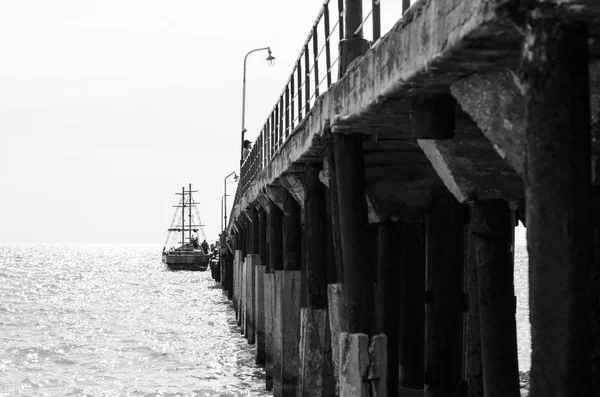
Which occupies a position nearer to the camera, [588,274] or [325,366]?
[588,274]

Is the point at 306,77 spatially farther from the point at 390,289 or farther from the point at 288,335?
the point at 288,335

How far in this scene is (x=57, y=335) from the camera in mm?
30875

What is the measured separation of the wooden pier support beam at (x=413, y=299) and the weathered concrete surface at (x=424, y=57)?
3.06 meters

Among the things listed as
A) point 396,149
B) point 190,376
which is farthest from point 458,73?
point 190,376

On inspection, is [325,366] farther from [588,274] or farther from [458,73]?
[588,274]

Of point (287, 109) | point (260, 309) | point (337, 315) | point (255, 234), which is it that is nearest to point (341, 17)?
point (337, 315)

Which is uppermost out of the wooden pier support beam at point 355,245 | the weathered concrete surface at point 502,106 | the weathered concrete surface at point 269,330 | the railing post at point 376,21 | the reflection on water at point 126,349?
the railing post at point 376,21

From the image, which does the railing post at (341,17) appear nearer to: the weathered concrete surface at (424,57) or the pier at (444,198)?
the pier at (444,198)

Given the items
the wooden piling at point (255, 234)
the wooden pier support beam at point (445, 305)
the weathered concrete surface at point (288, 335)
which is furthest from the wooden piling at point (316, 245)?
the wooden piling at point (255, 234)

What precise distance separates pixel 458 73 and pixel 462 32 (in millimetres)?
782

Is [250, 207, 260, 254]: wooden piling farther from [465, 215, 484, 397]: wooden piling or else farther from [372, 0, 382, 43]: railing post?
[372, 0, 382, 43]: railing post

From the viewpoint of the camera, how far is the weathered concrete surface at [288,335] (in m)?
13.2

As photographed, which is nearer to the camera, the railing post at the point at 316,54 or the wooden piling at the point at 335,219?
the wooden piling at the point at 335,219

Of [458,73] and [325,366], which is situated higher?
[458,73]
